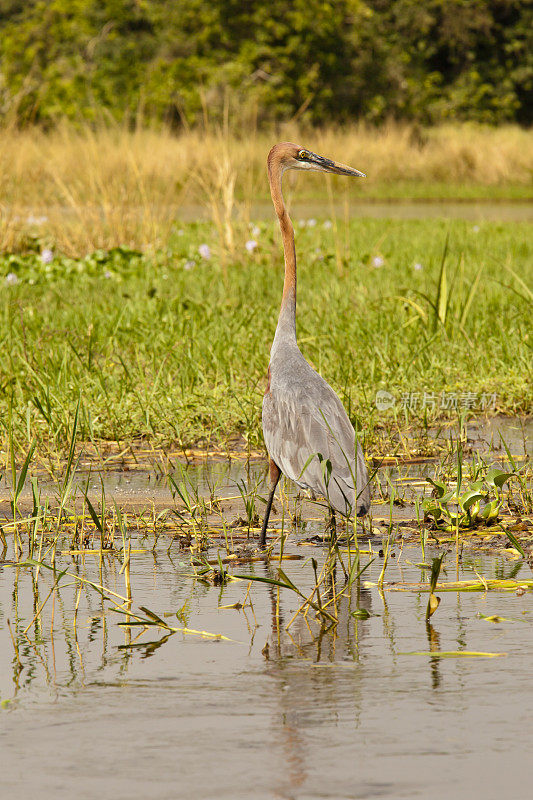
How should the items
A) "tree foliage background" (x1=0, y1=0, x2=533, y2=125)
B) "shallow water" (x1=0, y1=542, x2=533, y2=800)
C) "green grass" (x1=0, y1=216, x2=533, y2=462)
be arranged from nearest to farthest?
"shallow water" (x1=0, y1=542, x2=533, y2=800), "green grass" (x1=0, y1=216, x2=533, y2=462), "tree foliage background" (x1=0, y1=0, x2=533, y2=125)

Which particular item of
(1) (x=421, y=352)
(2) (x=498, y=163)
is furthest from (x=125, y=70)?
(1) (x=421, y=352)

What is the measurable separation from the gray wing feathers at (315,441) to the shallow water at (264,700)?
305mm

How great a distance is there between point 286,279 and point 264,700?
250cm

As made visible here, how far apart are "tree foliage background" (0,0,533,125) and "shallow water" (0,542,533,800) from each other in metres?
29.1

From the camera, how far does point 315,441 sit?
4164 mm

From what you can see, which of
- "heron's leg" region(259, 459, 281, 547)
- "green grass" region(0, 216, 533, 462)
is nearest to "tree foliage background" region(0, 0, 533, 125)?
"green grass" region(0, 216, 533, 462)

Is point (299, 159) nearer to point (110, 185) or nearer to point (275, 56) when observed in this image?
point (110, 185)

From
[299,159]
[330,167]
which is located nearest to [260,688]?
[330,167]

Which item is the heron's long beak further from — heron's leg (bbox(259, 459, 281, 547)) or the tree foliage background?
the tree foliage background

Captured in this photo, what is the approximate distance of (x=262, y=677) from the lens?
2.98m

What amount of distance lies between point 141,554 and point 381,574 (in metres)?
0.92

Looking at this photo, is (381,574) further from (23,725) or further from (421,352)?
(421,352)

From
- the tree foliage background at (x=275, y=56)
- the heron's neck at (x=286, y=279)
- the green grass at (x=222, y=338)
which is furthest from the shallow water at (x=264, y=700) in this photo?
the tree foliage background at (x=275, y=56)

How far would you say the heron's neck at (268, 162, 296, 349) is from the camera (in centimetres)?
487
